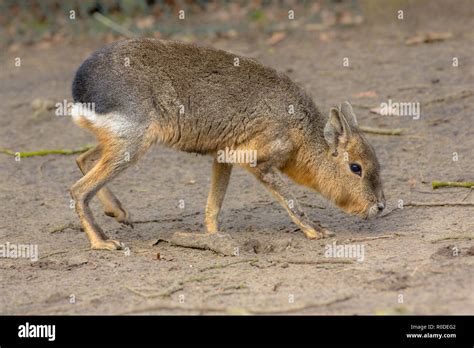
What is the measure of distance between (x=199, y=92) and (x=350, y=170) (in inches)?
52.4

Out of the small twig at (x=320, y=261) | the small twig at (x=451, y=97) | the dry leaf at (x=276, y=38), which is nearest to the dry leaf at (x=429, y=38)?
the dry leaf at (x=276, y=38)

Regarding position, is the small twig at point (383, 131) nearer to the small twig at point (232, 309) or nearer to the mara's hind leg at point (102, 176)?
the mara's hind leg at point (102, 176)

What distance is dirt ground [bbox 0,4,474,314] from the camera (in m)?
5.45

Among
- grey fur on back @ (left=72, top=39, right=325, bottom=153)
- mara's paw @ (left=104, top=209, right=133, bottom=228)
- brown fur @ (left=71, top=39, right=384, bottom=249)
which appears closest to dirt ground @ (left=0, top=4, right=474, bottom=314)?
mara's paw @ (left=104, top=209, right=133, bottom=228)

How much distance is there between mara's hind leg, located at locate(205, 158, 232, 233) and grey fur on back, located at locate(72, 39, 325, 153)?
0.21 m

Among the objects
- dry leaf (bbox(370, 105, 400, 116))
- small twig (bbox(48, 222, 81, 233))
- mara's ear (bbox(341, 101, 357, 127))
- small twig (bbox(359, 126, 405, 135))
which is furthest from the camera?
dry leaf (bbox(370, 105, 400, 116))

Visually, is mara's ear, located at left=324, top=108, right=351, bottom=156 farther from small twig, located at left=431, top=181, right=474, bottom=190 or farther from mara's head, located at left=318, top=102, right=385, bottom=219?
small twig, located at left=431, top=181, right=474, bottom=190

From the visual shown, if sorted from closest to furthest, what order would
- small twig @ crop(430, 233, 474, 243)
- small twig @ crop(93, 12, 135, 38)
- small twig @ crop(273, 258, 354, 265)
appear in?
small twig @ crop(273, 258, 354, 265)
small twig @ crop(430, 233, 474, 243)
small twig @ crop(93, 12, 135, 38)

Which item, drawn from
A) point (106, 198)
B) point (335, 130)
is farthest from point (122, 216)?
point (335, 130)

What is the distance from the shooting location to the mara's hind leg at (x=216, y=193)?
7.26 m

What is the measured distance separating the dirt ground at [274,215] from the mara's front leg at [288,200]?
0.13 m

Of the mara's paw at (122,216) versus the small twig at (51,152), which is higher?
the small twig at (51,152)

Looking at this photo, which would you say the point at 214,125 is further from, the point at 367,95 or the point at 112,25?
the point at 112,25
